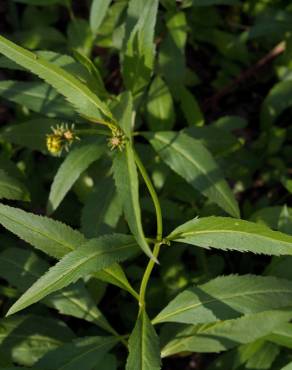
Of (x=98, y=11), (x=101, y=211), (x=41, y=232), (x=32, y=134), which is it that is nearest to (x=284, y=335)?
(x=101, y=211)

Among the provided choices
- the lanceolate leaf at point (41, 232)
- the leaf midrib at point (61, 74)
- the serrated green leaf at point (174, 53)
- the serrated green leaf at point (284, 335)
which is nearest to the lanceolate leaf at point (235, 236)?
the lanceolate leaf at point (41, 232)

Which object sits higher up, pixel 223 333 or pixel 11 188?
pixel 11 188

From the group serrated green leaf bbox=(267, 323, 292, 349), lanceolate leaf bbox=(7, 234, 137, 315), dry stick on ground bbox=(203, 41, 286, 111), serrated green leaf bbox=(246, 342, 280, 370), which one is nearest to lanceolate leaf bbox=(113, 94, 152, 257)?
lanceolate leaf bbox=(7, 234, 137, 315)

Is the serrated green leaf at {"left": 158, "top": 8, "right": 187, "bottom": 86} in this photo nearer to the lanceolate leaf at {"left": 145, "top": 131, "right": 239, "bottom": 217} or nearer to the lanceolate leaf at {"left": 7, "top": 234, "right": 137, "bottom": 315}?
the lanceolate leaf at {"left": 145, "top": 131, "right": 239, "bottom": 217}

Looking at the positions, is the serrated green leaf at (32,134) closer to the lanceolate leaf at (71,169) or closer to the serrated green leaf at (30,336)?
the lanceolate leaf at (71,169)

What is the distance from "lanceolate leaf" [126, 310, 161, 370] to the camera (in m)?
1.85

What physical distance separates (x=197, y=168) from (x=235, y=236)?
2.15 ft

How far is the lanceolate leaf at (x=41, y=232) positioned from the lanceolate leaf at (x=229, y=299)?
487 millimetres

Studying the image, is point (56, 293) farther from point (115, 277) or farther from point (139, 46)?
point (139, 46)

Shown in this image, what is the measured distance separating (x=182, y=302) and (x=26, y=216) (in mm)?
712

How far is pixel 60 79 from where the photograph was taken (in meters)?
1.83

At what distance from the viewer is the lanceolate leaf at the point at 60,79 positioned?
1.74 meters

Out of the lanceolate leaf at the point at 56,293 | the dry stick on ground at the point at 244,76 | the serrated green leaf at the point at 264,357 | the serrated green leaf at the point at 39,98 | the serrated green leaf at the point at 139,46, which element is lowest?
the serrated green leaf at the point at 264,357

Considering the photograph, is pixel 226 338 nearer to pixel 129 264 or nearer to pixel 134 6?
pixel 129 264
